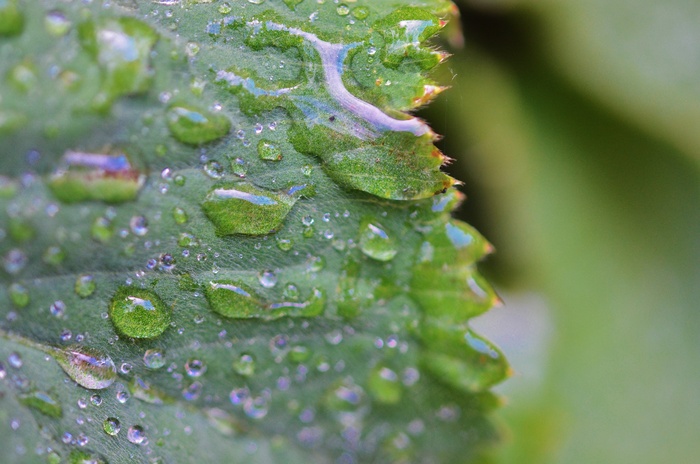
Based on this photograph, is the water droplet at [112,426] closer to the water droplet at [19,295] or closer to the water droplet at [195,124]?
the water droplet at [19,295]

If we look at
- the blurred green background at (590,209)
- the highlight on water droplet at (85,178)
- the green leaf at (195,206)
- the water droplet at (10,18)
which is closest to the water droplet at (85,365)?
the green leaf at (195,206)

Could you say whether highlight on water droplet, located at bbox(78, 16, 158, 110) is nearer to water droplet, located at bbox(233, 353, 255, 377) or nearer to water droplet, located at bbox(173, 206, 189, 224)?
water droplet, located at bbox(173, 206, 189, 224)

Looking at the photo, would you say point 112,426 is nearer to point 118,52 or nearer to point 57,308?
point 57,308

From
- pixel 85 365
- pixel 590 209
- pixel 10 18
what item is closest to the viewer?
pixel 10 18

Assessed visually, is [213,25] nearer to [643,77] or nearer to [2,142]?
[2,142]

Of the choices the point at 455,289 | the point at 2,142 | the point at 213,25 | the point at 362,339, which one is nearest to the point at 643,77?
the point at 455,289

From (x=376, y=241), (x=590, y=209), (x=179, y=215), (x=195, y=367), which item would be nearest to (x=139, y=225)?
(x=179, y=215)

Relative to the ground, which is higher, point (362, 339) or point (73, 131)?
point (73, 131)
